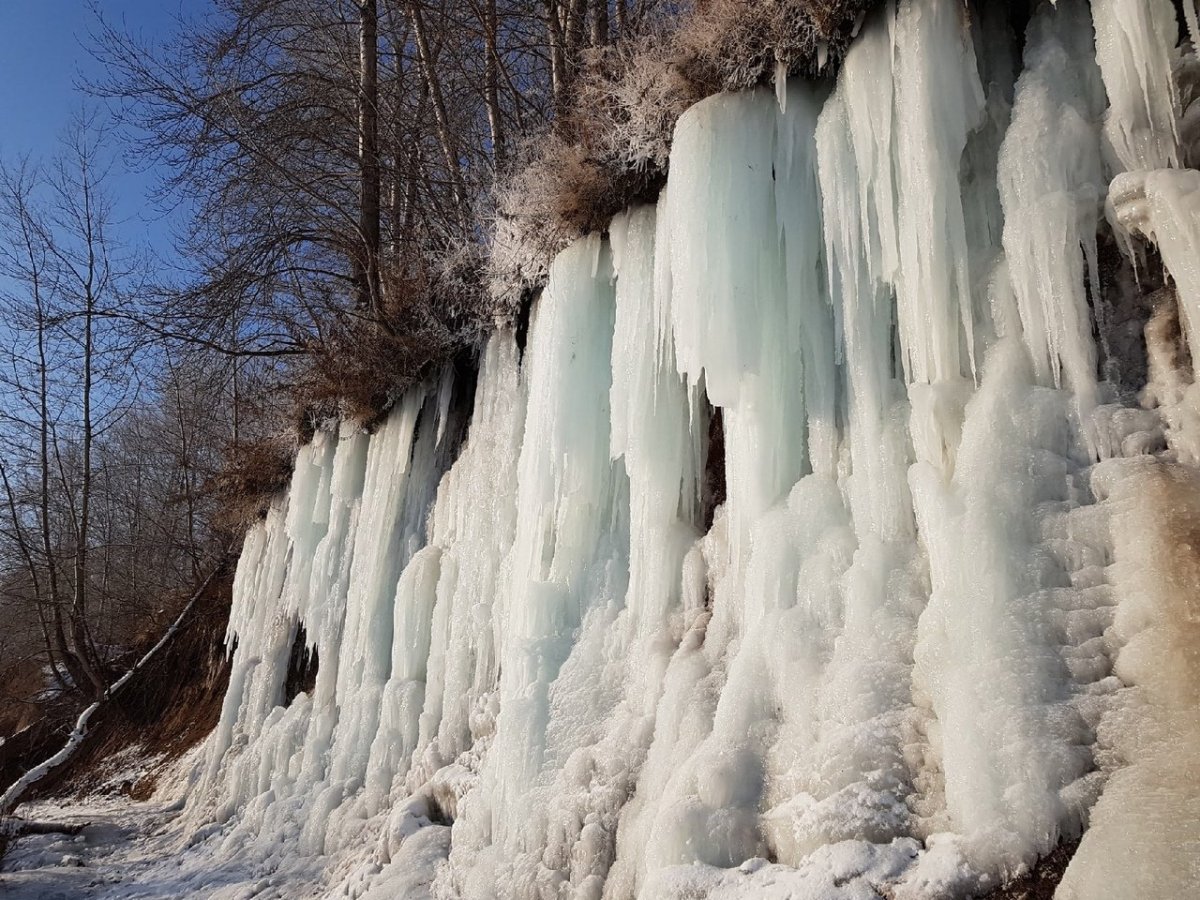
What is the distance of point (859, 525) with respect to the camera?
3.46 m

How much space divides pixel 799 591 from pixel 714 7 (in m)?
2.77

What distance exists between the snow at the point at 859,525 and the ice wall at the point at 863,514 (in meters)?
0.01

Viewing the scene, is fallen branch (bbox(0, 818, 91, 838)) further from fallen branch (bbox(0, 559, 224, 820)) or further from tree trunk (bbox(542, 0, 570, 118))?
tree trunk (bbox(542, 0, 570, 118))

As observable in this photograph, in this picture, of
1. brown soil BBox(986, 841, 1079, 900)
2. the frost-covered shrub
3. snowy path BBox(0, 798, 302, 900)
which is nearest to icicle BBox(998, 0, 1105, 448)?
the frost-covered shrub

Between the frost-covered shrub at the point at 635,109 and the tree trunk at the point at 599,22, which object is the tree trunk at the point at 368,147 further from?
the frost-covered shrub at the point at 635,109

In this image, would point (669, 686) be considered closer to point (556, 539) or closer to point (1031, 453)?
point (556, 539)

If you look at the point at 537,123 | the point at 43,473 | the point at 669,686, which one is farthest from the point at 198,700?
the point at 669,686

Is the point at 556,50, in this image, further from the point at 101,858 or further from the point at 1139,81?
the point at 101,858

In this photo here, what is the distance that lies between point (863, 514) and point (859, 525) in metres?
0.05

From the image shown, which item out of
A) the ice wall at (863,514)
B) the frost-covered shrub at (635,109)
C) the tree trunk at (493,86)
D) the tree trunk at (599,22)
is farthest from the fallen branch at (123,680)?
the tree trunk at (599,22)

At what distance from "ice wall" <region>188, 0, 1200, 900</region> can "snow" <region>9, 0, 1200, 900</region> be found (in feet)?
0.04

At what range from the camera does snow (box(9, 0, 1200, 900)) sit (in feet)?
8.36

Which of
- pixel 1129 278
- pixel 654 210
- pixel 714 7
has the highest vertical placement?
pixel 714 7

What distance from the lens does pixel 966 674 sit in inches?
106
